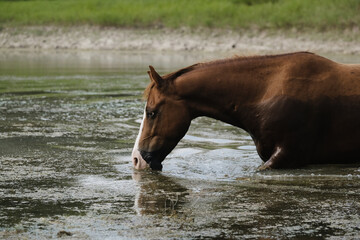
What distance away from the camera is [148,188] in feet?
20.5

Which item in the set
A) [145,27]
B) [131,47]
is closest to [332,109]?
[131,47]

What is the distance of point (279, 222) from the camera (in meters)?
4.97

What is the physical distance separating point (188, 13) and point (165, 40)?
2345 mm

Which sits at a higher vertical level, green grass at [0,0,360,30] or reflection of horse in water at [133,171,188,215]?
green grass at [0,0,360,30]

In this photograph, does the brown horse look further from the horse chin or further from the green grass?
the green grass

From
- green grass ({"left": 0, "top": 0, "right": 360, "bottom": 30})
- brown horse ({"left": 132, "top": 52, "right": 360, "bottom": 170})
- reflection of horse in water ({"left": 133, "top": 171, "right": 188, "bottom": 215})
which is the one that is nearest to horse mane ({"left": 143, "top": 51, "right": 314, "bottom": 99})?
brown horse ({"left": 132, "top": 52, "right": 360, "bottom": 170})

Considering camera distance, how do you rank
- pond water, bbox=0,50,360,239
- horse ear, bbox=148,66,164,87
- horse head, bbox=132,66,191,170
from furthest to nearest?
horse head, bbox=132,66,191,170 → horse ear, bbox=148,66,164,87 → pond water, bbox=0,50,360,239

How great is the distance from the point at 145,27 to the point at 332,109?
20.8 meters

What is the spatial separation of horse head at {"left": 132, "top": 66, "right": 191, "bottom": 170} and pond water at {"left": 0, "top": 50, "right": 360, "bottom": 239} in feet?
0.66

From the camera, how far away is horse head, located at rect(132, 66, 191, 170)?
700 cm

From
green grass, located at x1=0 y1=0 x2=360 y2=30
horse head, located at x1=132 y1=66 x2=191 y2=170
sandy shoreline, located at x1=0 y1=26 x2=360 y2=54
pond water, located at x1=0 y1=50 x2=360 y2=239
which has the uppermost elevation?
green grass, located at x1=0 y1=0 x2=360 y2=30

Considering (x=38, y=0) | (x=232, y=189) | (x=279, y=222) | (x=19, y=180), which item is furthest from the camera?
(x=38, y=0)

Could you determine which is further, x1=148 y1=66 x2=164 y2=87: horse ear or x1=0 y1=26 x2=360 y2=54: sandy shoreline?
x1=0 y1=26 x2=360 y2=54: sandy shoreline

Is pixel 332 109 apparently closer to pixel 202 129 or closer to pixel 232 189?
pixel 232 189
